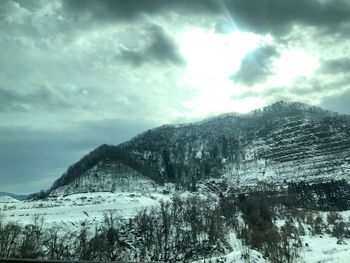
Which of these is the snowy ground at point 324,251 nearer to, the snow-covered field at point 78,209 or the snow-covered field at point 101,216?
the snow-covered field at point 101,216

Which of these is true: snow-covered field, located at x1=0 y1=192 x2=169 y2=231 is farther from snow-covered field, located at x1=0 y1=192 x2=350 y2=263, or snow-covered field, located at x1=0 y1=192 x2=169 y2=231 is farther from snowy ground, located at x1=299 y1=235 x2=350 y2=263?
snowy ground, located at x1=299 y1=235 x2=350 y2=263

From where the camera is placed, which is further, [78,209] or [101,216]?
[78,209]

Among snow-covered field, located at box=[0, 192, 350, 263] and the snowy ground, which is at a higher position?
snow-covered field, located at box=[0, 192, 350, 263]

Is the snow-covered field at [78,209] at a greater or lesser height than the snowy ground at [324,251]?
greater

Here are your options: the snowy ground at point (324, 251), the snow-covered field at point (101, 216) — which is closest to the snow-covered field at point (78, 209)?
the snow-covered field at point (101, 216)

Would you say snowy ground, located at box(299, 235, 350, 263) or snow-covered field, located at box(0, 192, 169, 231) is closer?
snowy ground, located at box(299, 235, 350, 263)

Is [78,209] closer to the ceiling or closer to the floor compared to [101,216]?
closer to the ceiling

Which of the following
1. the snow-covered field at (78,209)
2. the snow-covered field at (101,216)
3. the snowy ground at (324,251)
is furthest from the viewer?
the snow-covered field at (78,209)

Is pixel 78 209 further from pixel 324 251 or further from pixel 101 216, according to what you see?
pixel 324 251

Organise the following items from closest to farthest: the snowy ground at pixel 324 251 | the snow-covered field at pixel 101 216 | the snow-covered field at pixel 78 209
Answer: the snowy ground at pixel 324 251, the snow-covered field at pixel 101 216, the snow-covered field at pixel 78 209

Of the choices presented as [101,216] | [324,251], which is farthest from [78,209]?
[324,251]

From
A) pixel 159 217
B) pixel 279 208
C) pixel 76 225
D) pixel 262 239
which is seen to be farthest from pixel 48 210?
pixel 279 208

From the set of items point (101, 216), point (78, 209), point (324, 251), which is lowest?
point (324, 251)

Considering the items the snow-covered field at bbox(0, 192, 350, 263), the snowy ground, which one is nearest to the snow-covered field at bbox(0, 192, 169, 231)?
the snow-covered field at bbox(0, 192, 350, 263)
